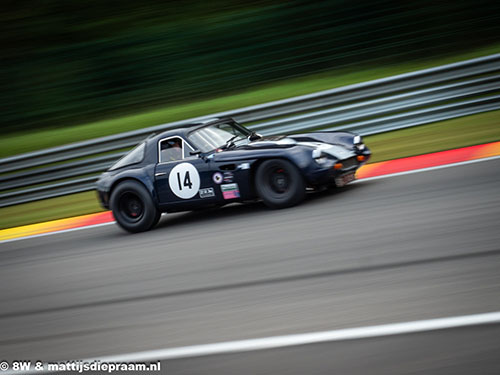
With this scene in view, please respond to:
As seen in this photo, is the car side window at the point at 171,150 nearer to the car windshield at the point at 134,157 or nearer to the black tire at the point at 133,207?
the car windshield at the point at 134,157

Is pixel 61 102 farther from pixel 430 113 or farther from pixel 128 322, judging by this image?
pixel 128 322

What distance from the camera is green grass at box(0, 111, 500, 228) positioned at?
8.70 metres

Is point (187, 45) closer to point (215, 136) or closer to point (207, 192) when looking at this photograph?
point (215, 136)

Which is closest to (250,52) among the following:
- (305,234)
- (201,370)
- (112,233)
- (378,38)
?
(378,38)

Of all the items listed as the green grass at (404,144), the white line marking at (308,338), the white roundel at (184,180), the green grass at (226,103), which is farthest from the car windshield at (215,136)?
the green grass at (226,103)

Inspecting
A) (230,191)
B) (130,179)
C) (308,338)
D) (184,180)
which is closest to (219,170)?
(230,191)

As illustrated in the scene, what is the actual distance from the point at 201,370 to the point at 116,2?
1557 cm

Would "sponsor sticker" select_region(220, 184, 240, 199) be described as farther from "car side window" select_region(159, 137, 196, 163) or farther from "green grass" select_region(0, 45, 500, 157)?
"green grass" select_region(0, 45, 500, 157)

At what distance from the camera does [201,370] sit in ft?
10.8

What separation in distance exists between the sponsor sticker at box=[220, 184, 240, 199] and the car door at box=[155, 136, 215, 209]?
6.1 inches

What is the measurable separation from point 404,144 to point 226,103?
4.89m

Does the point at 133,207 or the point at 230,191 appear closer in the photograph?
the point at 230,191

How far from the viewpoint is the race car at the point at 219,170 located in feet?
21.5

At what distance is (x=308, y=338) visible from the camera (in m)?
3.43
